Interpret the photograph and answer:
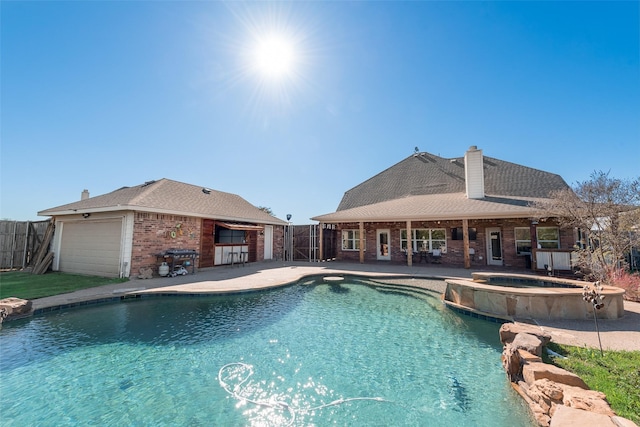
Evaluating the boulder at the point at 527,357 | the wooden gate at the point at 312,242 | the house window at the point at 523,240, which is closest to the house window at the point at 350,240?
the wooden gate at the point at 312,242

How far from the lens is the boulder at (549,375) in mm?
3094

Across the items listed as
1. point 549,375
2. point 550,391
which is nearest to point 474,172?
point 549,375

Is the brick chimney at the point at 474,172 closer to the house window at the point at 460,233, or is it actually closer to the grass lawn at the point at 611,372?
the house window at the point at 460,233

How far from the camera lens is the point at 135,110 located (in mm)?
11383

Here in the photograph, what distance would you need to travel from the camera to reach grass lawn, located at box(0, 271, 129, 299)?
7902mm

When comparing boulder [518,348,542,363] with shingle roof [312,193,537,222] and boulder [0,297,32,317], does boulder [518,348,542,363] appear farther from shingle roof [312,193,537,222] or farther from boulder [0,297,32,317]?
boulder [0,297,32,317]

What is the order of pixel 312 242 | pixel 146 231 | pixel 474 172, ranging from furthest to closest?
pixel 312 242, pixel 474 172, pixel 146 231

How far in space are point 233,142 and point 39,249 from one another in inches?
459

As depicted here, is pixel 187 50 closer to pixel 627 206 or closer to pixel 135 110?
pixel 135 110

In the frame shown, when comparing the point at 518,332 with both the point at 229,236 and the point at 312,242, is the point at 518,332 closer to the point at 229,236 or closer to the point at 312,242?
the point at 229,236

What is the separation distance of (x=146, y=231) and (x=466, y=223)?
15256 millimetres

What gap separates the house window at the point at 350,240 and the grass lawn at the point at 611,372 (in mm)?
13116

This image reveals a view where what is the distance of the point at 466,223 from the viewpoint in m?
12.9

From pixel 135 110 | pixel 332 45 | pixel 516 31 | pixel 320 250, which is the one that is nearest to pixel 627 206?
pixel 516 31
